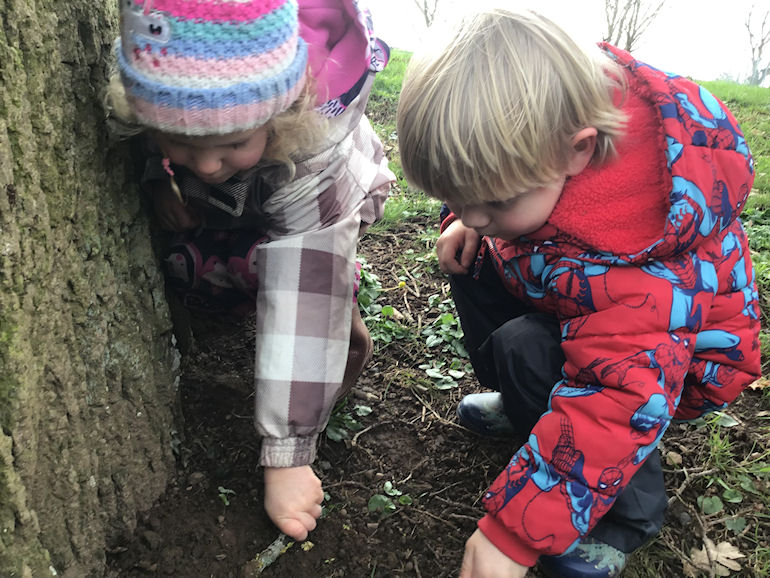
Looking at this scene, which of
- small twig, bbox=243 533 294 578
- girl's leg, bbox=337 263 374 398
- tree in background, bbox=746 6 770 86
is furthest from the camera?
tree in background, bbox=746 6 770 86

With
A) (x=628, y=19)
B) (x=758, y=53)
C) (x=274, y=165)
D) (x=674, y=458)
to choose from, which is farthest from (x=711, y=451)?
(x=758, y=53)

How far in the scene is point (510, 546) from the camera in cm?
146

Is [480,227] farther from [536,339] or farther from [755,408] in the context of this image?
[755,408]

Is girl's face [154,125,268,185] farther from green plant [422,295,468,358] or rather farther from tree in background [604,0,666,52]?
tree in background [604,0,666,52]

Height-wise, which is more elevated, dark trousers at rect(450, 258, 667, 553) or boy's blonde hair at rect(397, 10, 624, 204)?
boy's blonde hair at rect(397, 10, 624, 204)

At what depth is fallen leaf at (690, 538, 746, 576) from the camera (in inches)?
65.5

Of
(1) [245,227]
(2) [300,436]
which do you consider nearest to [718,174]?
(2) [300,436]

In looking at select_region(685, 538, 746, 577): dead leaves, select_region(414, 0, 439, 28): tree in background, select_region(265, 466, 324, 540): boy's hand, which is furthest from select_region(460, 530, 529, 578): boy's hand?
select_region(414, 0, 439, 28): tree in background

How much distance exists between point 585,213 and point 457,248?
0.62 metres

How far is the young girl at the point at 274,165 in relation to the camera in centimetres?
129

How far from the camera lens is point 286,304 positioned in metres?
1.71

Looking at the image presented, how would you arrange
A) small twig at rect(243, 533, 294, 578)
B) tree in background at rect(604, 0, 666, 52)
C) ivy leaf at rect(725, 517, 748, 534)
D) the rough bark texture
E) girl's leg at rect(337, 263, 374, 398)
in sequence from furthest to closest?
1. tree in background at rect(604, 0, 666, 52)
2. girl's leg at rect(337, 263, 374, 398)
3. ivy leaf at rect(725, 517, 748, 534)
4. small twig at rect(243, 533, 294, 578)
5. the rough bark texture

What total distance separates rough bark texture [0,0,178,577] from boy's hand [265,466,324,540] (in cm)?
31

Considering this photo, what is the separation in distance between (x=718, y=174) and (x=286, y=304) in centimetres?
108
